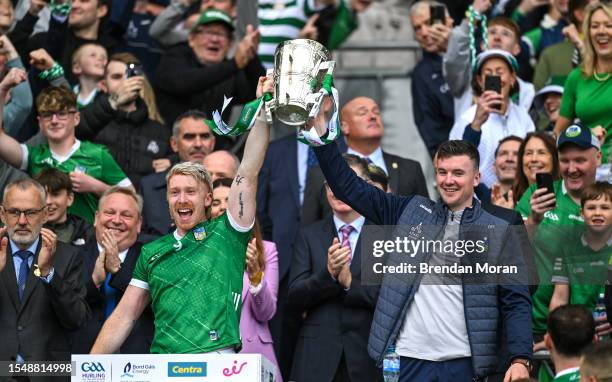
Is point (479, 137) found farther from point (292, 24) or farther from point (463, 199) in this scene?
point (292, 24)

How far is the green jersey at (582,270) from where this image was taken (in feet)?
35.5

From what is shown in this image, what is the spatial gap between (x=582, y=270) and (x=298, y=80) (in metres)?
3.25

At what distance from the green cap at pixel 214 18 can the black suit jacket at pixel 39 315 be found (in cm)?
446

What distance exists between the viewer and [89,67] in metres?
14.2

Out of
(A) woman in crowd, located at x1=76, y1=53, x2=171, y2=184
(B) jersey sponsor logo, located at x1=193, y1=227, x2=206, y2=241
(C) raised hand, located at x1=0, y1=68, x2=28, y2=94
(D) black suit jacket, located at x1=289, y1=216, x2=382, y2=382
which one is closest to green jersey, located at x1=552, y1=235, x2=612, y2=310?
(D) black suit jacket, located at x1=289, y1=216, x2=382, y2=382

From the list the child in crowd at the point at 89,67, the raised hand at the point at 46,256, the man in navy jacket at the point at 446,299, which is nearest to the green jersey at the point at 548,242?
the man in navy jacket at the point at 446,299

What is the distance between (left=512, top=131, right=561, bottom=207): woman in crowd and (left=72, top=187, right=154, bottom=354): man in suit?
119 inches

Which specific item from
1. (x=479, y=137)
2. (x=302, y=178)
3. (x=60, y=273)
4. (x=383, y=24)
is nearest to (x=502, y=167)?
(x=479, y=137)

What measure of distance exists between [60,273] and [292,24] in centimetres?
566

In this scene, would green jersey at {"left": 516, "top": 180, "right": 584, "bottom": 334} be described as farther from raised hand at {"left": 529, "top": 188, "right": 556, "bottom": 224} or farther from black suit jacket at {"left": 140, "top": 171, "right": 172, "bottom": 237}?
black suit jacket at {"left": 140, "top": 171, "right": 172, "bottom": 237}

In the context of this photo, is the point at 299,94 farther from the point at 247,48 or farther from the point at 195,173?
the point at 247,48

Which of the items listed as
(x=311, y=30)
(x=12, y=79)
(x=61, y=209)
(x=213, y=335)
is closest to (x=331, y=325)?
(x=213, y=335)

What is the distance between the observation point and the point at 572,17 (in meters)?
14.3

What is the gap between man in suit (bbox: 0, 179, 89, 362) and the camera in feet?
34.6
